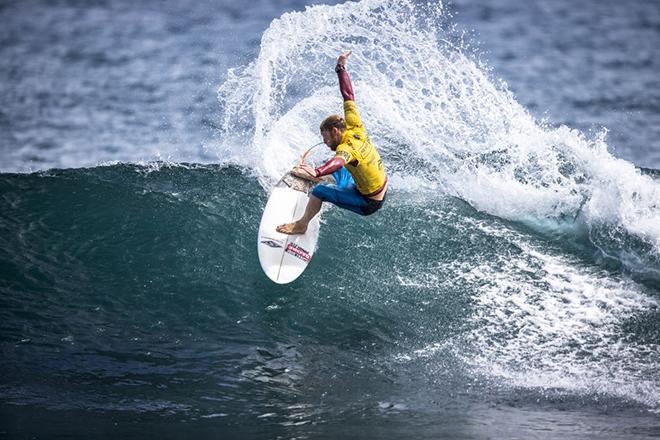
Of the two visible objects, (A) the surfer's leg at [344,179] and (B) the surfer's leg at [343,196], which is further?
(A) the surfer's leg at [344,179]

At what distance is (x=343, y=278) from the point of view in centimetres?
834

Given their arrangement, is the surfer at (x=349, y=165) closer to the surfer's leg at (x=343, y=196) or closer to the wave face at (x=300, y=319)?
the surfer's leg at (x=343, y=196)

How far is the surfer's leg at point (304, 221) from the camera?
8.12 m

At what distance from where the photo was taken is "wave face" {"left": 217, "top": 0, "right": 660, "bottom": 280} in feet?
30.4

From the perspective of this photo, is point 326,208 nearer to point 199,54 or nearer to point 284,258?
point 284,258

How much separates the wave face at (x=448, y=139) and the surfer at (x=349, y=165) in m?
2.06

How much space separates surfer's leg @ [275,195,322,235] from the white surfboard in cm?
6

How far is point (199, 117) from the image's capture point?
14.5 metres

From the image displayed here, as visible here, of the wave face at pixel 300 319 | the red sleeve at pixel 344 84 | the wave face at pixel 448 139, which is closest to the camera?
the wave face at pixel 300 319

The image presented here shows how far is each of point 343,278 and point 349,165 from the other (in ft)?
4.81

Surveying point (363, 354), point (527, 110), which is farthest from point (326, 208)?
point (527, 110)


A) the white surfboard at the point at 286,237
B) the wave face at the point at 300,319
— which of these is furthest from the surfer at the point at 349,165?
the wave face at the point at 300,319

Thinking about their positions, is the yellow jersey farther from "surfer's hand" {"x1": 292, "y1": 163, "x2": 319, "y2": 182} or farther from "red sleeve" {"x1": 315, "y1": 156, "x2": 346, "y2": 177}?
"surfer's hand" {"x1": 292, "y1": 163, "x2": 319, "y2": 182}

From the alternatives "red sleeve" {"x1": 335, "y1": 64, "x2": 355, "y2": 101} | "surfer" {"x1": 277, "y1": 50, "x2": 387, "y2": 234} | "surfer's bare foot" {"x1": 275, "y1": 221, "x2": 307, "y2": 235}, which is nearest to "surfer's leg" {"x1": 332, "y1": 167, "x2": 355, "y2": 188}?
"surfer" {"x1": 277, "y1": 50, "x2": 387, "y2": 234}
